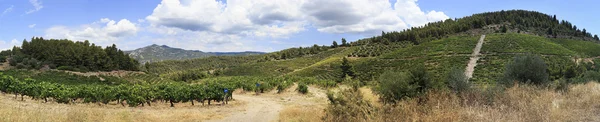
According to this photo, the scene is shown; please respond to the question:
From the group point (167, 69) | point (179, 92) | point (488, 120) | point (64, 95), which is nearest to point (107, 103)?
point (64, 95)

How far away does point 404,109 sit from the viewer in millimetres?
9375

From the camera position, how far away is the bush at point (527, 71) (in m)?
21.3

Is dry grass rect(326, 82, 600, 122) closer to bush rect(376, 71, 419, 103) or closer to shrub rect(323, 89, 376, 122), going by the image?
shrub rect(323, 89, 376, 122)

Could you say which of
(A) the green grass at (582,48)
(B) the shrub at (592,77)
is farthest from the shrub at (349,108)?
(A) the green grass at (582,48)

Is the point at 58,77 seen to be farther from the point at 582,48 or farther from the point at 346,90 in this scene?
the point at 582,48

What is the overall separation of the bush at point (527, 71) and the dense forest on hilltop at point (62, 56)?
194 feet

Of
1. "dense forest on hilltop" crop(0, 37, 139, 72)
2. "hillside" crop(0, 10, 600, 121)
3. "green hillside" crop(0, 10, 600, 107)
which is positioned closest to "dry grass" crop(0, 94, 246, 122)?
"hillside" crop(0, 10, 600, 121)

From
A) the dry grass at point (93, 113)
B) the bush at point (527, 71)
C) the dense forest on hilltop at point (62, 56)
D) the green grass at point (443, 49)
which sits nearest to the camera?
the dry grass at point (93, 113)

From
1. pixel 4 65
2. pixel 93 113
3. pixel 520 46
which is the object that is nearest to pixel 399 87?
pixel 93 113

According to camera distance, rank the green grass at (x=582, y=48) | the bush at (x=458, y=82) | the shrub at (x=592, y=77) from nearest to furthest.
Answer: the bush at (x=458, y=82), the shrub at (x=592, y=77), the green grass at (x=582, y=48)

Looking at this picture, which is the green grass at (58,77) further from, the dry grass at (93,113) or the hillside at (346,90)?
the dry grass at (93,113)

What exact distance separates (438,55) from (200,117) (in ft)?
244

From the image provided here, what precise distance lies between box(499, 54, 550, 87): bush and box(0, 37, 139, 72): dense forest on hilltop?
5909 centimetres

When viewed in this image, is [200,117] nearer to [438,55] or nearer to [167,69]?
[438,55]
